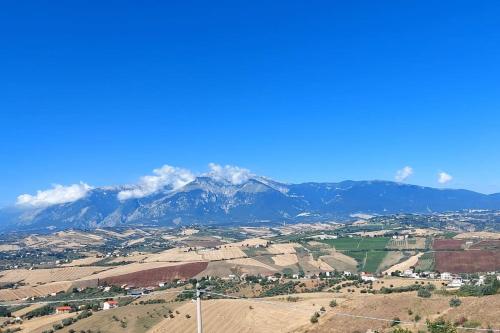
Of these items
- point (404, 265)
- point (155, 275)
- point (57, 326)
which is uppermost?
point (404, 265)

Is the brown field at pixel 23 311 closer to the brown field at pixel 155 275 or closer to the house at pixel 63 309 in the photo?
the house at pixel 63 309

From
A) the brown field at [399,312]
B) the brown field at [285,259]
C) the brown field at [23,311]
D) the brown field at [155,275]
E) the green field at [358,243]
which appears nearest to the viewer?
the brown field at [399,312]

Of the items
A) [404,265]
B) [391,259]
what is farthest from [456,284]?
[391,259]

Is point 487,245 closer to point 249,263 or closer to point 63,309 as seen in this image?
point 249,263

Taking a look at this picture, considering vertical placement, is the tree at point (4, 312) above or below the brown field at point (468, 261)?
below

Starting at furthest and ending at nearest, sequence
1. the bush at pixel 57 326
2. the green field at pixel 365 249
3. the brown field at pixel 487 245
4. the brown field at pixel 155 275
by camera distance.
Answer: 1. the brown field at pixel 487 245
2. the green field at pixel 365 249
3. the brown field at pixel 155 275
4. the bush at pixel 57 326

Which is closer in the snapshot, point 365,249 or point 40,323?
point 40,323

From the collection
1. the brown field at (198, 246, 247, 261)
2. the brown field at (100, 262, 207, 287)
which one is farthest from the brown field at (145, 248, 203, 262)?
the brown field at (100, 262, 207, 287)

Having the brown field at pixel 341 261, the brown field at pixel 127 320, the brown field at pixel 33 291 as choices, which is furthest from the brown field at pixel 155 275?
the brown field at pixel 127 320
